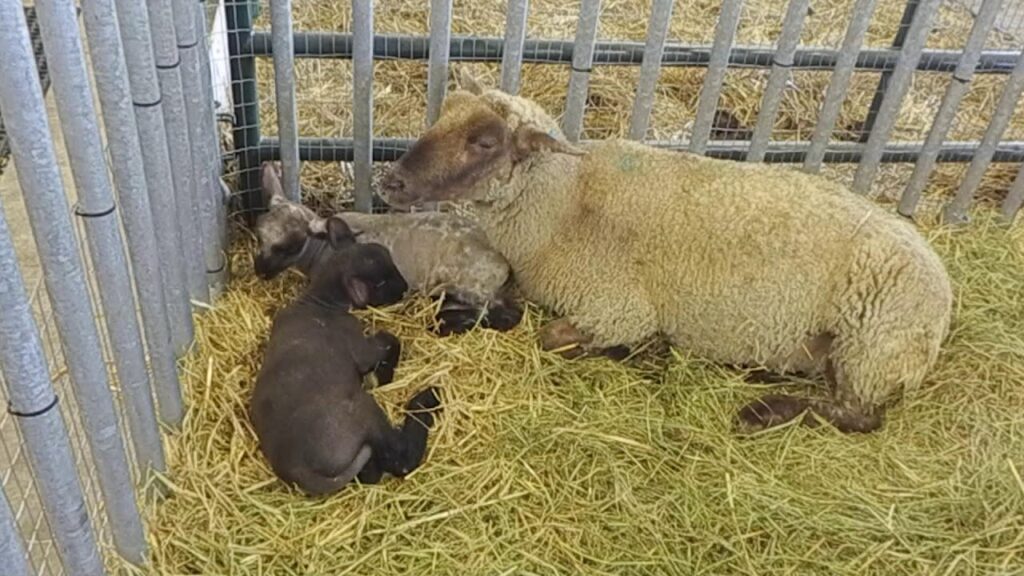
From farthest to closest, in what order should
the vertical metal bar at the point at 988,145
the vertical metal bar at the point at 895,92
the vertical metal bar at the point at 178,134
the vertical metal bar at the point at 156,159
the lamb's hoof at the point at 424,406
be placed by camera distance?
the vertical metal bar at the point at 988,145 → the vertical metal bar at the point at 895,92 → the lamb's hoof at the point at 424,406 → the vertical metal bar at the point at 178,134 → the vertical metal bar at the point at 156,159

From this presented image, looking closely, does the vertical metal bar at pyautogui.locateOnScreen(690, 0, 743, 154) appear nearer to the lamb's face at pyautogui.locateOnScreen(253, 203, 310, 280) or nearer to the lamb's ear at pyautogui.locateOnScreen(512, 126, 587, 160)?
A: the lamb's ear at pyautogui.locateOnScreen(512, 126, 587, 160)

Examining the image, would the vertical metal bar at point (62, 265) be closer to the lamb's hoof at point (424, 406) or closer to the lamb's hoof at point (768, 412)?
the lamb's hoof at point (424, 406)

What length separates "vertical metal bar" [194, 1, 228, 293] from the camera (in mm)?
3771

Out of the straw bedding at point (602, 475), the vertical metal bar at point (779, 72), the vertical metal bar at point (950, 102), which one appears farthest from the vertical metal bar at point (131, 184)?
the vertical metal bar at point (950, 102)

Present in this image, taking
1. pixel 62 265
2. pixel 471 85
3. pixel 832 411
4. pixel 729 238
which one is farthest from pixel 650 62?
pixel 62 265

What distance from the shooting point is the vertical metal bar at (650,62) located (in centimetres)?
430

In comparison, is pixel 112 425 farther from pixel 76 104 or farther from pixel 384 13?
pixel 384 13

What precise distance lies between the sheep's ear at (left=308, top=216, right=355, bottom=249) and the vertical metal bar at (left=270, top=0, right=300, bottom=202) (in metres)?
0.36

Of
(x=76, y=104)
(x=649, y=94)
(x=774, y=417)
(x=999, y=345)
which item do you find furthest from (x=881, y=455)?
(x=76, y=104)

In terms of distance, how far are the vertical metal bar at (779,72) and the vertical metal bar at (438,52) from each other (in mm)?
1552

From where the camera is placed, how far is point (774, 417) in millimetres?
3930

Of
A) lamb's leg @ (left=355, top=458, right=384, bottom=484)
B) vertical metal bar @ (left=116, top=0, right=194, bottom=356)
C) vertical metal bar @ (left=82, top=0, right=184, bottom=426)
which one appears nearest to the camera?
vertical metal bar @ (left=82, top=0, right=184, bottom=426)

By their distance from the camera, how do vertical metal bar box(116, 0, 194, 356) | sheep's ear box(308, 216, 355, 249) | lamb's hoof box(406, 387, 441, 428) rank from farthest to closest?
sheep's ear box(308, 216, 355, 249), lamb's hoof box(406, 387, 441, 428), vertical metal bar box(116, 0, 194, 356)

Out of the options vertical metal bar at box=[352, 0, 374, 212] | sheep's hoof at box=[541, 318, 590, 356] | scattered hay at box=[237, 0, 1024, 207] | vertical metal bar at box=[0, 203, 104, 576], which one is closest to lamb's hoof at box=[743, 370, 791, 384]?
sheep's hoof at box=[541, 318, 590, 356]
